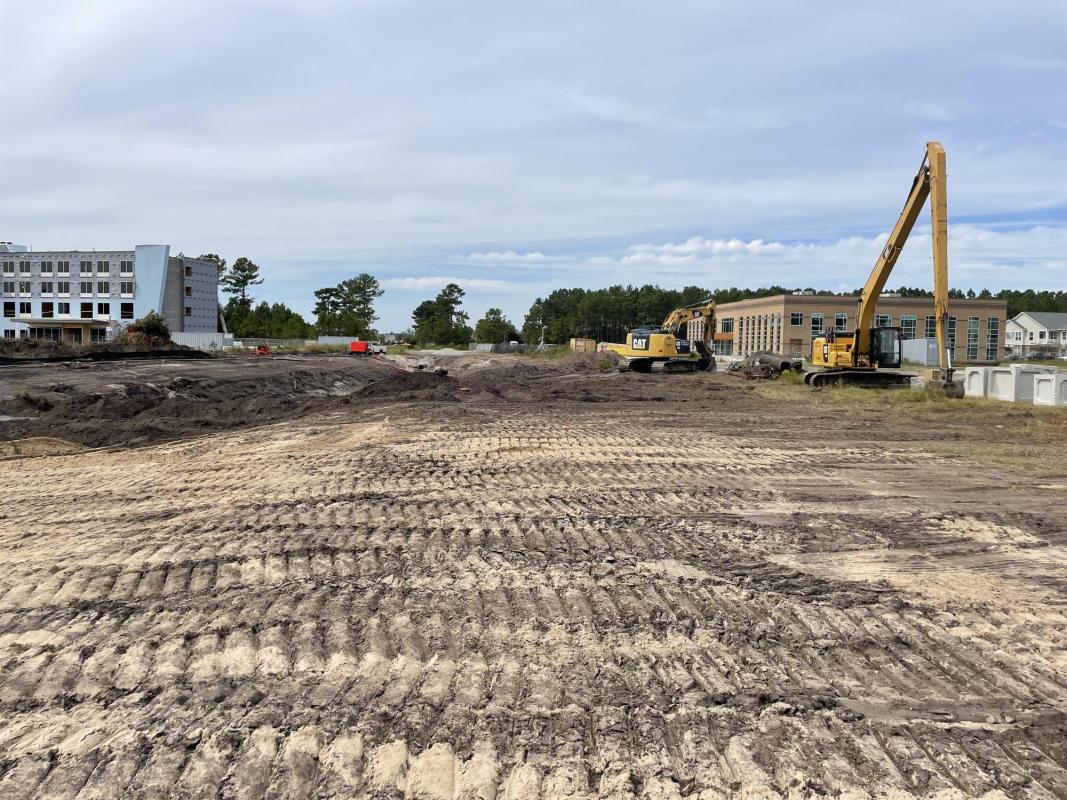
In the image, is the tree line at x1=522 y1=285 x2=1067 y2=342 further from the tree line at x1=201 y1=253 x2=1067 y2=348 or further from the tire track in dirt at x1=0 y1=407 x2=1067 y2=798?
the tire track in dirt at x1=0 y1=407 x2=1067 y2=798

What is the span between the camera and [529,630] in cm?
474

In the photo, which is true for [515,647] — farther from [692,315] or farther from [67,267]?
[67,267]

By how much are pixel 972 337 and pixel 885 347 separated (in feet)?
153

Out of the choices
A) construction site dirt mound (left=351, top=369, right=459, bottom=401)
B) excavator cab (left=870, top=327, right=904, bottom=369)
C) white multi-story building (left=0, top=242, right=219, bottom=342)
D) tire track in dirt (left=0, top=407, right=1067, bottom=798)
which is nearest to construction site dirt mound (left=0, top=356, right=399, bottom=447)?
construction site dirt mound (left=351, top=369, right=459, bottom=401)

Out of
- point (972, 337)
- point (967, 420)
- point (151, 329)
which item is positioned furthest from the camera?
point (972, 337)

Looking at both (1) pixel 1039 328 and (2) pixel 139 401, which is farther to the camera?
(1) pixel 1039 328

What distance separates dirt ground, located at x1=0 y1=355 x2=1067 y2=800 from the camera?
11.1ft

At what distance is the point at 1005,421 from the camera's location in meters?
16.6

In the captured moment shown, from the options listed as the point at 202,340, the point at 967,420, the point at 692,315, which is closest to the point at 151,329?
the point at 202,340

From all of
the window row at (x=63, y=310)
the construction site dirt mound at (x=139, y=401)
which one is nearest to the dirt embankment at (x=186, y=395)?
the construction site dirt mound at (x=139, y=401)

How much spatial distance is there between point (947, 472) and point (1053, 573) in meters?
4.49

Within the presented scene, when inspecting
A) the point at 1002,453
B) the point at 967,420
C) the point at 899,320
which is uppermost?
A: the point at 899,320

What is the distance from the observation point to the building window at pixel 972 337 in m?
63.9

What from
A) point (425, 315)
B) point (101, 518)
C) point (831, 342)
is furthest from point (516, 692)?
point (425, 315)
